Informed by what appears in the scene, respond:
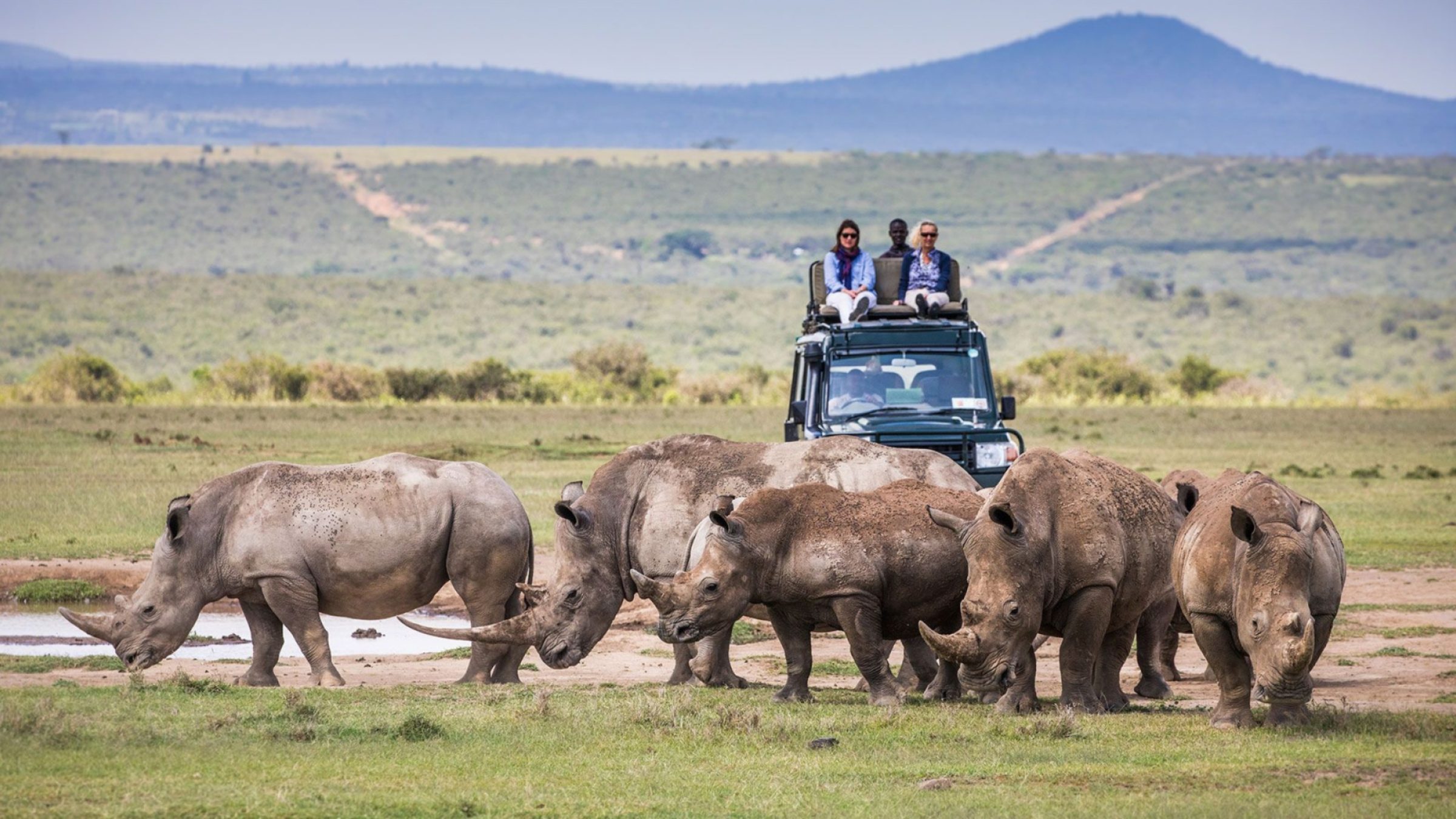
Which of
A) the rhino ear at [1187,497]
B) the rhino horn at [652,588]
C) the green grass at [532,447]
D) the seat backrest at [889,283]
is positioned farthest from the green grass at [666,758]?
the green grass at [532,447]

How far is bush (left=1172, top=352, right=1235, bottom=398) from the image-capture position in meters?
62.8

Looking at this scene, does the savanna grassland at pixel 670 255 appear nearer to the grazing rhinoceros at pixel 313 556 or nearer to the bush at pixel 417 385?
the bush at pixel 417 385

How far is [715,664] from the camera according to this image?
46.0 ft

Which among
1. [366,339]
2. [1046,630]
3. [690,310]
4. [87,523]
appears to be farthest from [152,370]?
[1046,630]

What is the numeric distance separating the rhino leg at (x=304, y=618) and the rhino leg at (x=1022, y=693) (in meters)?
4.87

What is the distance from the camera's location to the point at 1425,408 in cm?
5712

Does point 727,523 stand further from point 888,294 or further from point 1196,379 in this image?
point 1196,379

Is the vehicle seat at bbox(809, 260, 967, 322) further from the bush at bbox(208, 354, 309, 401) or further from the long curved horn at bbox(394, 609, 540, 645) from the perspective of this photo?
the bush at bbox(208, 354, 309, 401)

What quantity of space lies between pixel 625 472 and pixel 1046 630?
140 inches

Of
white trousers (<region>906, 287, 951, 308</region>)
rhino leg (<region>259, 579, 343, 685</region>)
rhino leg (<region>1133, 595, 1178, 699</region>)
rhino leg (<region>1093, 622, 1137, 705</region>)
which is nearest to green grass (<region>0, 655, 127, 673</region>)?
rhino leg (<region>259, 579, 343, 685</region>)

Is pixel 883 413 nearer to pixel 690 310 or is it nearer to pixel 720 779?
pixel 720 779

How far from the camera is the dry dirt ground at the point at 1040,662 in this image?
13852 mm

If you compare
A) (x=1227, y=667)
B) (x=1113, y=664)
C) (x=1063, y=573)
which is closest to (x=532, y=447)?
A: (x=1113, y=664)

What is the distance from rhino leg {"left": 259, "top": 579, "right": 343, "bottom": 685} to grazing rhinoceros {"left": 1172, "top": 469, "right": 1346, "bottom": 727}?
239 inches
